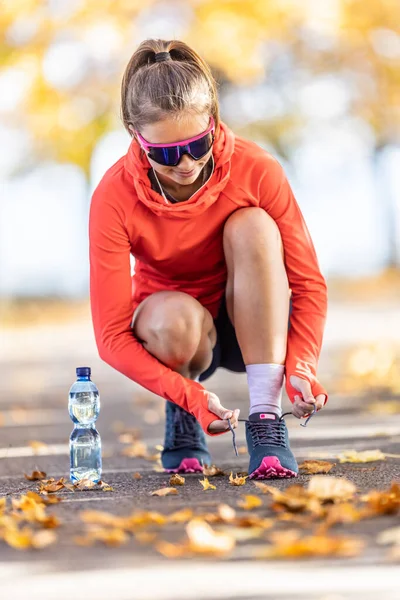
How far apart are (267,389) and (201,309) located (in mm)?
385

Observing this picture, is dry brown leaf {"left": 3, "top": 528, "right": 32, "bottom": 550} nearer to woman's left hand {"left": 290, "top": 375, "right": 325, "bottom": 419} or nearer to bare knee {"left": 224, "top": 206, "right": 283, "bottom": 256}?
woman's left hand {"left": 290, "top": 375, "right": 325, "bottom": 419}

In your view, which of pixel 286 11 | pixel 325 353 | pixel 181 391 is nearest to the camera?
pixel 181 391

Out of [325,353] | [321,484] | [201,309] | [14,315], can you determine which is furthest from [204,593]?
[14,315]

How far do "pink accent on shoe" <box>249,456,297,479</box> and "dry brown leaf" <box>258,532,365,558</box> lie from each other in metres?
1.02

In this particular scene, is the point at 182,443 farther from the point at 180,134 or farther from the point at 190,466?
the point at 180,134

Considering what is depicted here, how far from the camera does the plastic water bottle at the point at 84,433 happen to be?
377cm

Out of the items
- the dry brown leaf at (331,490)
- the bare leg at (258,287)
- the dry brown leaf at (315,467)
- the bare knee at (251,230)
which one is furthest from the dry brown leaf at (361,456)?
the dry brown leaf at (331,490)

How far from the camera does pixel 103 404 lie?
7.24 meters

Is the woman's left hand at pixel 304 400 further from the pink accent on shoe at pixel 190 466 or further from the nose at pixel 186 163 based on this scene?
the nose at pixel 186 163

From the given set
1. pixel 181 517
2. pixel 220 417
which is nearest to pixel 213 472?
pixel 220 417

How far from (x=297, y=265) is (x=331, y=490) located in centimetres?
105

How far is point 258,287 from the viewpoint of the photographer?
3.56 m

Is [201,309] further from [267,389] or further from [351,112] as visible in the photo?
[351,112]

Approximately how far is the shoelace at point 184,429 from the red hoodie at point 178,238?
33 centimetres
